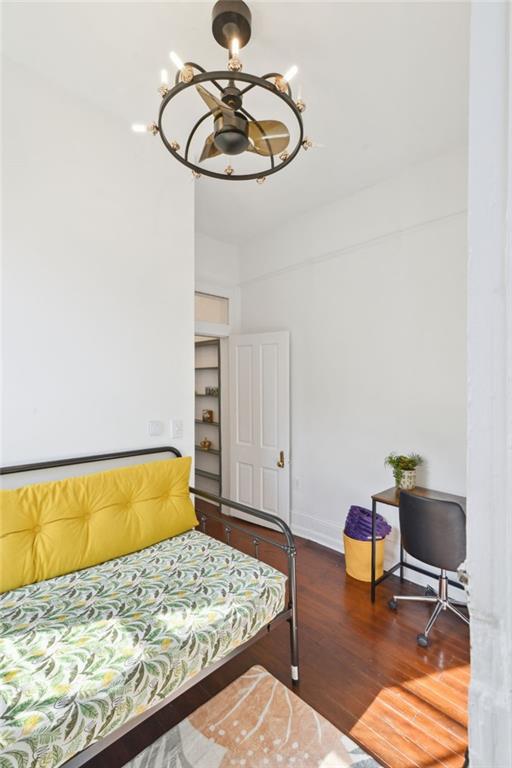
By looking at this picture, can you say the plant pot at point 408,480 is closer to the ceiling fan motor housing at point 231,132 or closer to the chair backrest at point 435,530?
the chair backrest at point 435,530

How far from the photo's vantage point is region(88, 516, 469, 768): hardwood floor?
1498 mm

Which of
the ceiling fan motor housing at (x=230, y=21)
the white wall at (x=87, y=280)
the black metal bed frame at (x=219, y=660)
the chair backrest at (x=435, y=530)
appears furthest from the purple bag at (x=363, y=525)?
the ceiling fan motor housing at (x=230, y=21)

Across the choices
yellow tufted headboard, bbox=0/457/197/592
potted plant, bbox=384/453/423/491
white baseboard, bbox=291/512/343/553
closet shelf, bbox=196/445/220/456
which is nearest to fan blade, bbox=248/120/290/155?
yellow tufted headboard, bbox=0/457/197/592

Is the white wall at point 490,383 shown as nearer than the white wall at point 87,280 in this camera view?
Yes

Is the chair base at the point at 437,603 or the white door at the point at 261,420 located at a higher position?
the white door at the point at 261,420

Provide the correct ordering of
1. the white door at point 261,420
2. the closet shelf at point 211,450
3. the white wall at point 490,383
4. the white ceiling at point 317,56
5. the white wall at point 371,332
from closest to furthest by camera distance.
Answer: the white wall at point 490,383 < the white ceiling at point 317,56 < the white wall at point 371,332 < the white door at point 261,420 < the closet shelf at point 211,450

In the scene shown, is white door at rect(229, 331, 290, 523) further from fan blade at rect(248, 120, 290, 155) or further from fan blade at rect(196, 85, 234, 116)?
fan blade at rect(196, 85, 234, 116)

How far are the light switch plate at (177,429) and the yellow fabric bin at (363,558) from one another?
1564 mm

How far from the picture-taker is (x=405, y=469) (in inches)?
101

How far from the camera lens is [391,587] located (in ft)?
8.62

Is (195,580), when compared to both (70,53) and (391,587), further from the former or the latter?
(70,53)

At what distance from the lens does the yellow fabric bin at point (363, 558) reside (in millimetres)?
2641

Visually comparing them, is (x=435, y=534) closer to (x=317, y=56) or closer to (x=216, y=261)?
(x=317, y=56)

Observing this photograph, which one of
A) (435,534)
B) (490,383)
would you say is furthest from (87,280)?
(435,534)
